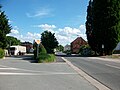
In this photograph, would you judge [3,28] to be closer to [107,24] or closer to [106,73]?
[107,24]

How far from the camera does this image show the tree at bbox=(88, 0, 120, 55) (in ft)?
218

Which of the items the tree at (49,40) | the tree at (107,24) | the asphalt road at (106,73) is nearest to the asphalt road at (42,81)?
the asphalt road at (106,73)

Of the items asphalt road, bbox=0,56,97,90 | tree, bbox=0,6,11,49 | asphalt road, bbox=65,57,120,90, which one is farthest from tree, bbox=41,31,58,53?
asphalt road, bbox=0,56,97,90

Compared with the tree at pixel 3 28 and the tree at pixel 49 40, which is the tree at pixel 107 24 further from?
the tree at pixel 49 40

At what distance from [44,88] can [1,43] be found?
5448 cm

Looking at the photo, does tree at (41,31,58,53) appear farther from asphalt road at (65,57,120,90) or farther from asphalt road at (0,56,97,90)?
asphalt road at (0,56,97,90)

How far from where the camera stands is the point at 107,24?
66.8 m

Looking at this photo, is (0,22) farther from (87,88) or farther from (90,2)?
(87,88)

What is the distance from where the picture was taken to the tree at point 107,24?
66375 millimetres

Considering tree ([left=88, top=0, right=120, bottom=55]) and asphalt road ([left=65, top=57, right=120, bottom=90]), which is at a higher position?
tree ([left=88, top=0, right=120, bottom=55])

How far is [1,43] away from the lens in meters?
65.9

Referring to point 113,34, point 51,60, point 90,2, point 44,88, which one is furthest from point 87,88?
point 90,2

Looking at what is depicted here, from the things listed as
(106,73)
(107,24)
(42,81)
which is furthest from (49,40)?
(42,81)

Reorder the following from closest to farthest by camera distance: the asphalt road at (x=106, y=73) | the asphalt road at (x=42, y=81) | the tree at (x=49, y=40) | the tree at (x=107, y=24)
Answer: the asphalt road at (x=42, y=81), the asphalt road at (x=106, y=73), the tree at (x=107, y=24), the tree at (x=49, y=40)
